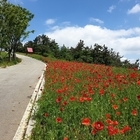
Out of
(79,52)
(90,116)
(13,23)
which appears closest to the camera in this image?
(90,116)

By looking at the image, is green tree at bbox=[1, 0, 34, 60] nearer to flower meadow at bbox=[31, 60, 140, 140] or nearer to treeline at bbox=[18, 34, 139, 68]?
treeline at bbox=[18, 34, 139, 68]

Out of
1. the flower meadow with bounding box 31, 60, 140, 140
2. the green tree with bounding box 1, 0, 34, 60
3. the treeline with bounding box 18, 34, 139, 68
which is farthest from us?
the treeline with bounding box 18, 34, 139, 68

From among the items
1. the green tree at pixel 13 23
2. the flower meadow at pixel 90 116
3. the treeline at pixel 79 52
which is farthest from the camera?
the treeline at pixel 79 52

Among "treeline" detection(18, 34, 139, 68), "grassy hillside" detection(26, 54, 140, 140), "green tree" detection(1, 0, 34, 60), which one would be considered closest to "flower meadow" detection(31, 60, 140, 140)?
"grassy hillside" detection(26, 54, 140, 140)

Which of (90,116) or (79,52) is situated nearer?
(90,116)

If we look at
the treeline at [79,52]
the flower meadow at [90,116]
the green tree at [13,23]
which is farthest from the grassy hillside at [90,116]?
the treeline at [79,52]

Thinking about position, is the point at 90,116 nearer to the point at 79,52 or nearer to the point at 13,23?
the point at 13,23

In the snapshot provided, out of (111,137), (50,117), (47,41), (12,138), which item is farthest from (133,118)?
(47,41)

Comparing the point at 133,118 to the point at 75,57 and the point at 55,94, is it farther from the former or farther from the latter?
the point at 75,57

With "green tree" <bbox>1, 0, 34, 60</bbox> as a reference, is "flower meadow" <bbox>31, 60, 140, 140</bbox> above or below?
below

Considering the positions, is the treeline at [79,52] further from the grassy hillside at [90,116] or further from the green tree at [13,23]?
the grassy hillside at [90,116]

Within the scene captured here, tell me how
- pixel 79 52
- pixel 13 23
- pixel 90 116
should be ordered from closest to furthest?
pixel 90 116, pixel 13 23, pixel 79 52

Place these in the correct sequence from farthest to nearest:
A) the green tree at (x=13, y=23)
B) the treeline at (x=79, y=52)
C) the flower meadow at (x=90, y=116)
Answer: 1. the treeline at (x=79, y=52)
2. the green tree at (x=13, y=23)
3. the flower meadow at (x=90, y=116)

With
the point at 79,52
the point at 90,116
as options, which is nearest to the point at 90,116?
the point at 90,116
